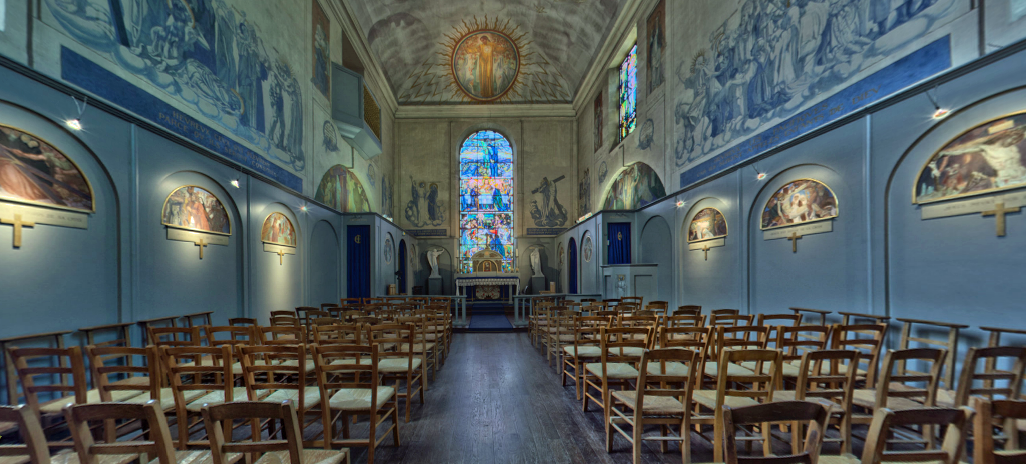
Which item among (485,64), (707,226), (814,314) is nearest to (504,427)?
(814,314)

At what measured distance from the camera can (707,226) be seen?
25.2 feet

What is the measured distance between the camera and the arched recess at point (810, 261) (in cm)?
474

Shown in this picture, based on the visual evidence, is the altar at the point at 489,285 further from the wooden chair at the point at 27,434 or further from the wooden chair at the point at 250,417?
the wooden chair at the point at 27,434

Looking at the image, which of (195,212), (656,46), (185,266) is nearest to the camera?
(185,266)

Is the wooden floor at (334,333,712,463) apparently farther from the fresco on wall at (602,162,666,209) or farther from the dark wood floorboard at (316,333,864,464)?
the fresco on wall at (602,162,666,209)

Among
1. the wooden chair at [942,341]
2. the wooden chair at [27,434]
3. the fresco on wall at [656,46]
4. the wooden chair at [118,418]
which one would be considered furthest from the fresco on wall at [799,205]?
the wooden chair at [27,434]

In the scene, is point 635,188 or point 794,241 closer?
point 794,241

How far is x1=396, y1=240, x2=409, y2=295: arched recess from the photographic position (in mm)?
14911

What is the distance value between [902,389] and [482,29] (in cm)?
1638

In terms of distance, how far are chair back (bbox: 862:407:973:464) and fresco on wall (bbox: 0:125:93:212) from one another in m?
5.48

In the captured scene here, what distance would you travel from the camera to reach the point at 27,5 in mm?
3596

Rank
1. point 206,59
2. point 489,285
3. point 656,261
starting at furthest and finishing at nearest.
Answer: point 489,285 → point 656,261 → point 206,59

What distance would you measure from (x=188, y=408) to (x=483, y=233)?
51.6ft

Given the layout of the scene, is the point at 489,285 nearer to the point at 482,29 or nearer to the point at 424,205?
the point at 424,205
